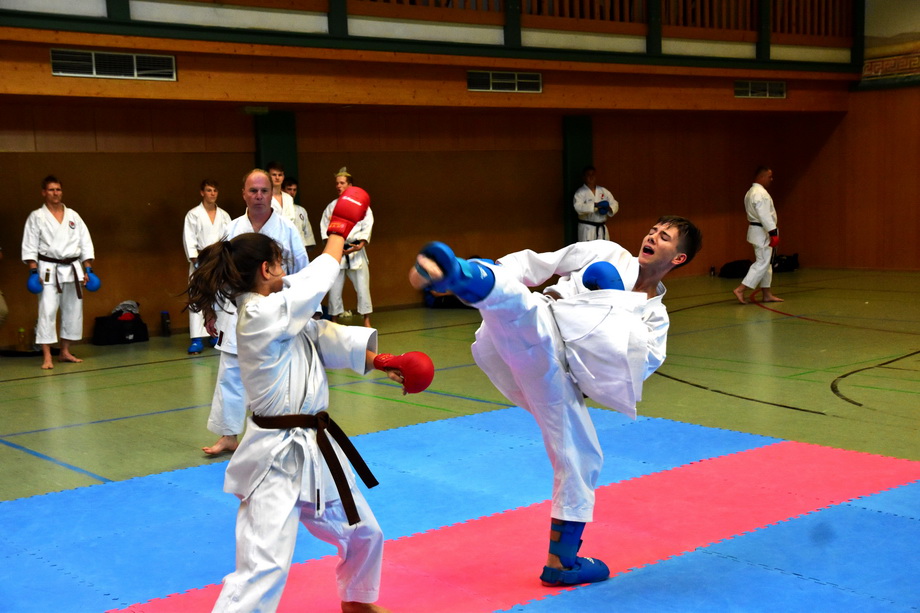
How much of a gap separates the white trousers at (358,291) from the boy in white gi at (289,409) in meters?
6.65

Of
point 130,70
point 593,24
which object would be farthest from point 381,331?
point 593,24

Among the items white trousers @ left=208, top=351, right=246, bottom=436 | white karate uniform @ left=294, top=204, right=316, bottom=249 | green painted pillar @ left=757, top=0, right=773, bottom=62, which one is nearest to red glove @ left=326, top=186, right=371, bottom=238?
white trousers @ left=208, top=351, right=246, bottom=436

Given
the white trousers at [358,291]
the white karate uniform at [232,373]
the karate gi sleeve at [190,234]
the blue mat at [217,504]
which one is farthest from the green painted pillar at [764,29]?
the white karate uniform at [232,373]

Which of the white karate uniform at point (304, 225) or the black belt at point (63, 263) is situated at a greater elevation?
the white karate uniform at point (304, 225)

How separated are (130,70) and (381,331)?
3.23 m

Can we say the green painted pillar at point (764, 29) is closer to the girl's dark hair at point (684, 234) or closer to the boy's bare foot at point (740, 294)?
the boy's bare foot at point (740, 294)

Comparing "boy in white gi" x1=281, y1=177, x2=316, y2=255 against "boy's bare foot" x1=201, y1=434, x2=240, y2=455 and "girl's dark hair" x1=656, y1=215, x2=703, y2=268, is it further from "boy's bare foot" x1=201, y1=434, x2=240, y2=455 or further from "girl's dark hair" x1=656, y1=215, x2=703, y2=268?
"girl's dark hair" x1=656, y1=215, x2=703, y2=268

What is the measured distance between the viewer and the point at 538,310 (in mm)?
2613

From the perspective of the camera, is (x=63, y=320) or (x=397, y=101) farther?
(x=397, y=101)

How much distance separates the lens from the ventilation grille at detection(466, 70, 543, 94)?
9828 millimetres

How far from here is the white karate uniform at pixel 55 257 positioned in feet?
24.9

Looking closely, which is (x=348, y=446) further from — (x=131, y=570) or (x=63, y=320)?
(x=63, y=320)

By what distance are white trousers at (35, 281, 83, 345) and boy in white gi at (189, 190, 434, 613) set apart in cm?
576

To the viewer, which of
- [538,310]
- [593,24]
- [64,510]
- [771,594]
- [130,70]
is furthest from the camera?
[593,24]
